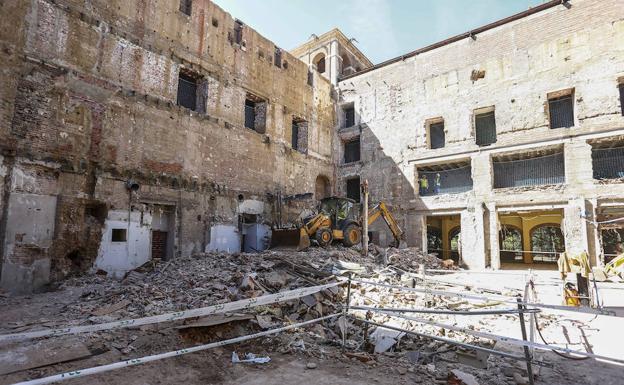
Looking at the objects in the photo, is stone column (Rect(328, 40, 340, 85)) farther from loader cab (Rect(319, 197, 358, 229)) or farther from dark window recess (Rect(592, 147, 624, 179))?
dark window recess (Rect(592, 147, 624, 179))

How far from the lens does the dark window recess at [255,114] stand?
1691cm

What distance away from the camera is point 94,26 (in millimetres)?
11430

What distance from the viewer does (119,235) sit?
11.2 meters

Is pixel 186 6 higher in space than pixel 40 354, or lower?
higher

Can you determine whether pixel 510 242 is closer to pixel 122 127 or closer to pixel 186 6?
pixel 186 6

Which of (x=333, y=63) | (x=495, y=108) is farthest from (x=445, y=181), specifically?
(x=333, y=63)

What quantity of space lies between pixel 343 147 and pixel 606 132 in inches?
495

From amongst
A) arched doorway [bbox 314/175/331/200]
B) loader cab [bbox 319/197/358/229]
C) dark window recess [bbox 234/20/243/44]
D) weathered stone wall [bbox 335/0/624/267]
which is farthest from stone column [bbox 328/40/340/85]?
loader cab [bbox 319/197/358/229]

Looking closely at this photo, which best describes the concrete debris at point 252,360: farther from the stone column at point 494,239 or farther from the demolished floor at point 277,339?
the stone column at point 494,239

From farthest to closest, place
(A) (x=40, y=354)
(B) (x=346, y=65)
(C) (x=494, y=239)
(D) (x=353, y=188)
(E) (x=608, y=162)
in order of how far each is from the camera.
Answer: (B) (x=346, y=65) → (D) (x=353, y=188) → (C) (x=494, y=239) → (E) (x=608, y=162) → (A) (x=40, y=354)

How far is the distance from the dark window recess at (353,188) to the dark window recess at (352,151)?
4.13ft

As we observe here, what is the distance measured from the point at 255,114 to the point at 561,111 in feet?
46.2

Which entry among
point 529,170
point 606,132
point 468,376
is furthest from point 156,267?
point 606,132

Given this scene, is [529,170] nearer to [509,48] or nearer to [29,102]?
[509,48]
